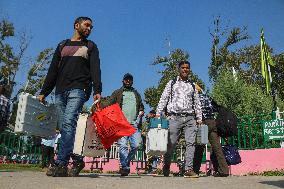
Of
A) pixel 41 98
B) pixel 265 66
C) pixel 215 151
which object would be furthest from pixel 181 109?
pixel 265 66

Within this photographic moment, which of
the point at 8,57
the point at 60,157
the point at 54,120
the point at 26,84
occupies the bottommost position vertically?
the point at 60,157

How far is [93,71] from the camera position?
477 cm

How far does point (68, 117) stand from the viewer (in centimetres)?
457

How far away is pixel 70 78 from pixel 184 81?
7.93 ft

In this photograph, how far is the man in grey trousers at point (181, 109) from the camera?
20.0 feet

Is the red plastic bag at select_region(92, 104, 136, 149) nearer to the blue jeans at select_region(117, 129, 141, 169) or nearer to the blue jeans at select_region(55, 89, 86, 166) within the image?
the blue jeans at select_region(55, 89, 86, 166)

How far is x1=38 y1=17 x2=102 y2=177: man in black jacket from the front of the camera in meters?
4.56

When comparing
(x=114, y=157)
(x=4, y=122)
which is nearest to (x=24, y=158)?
(x=114, y=157)

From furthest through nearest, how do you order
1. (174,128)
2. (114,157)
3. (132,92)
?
(114,157) → (132,92) → (174,128)

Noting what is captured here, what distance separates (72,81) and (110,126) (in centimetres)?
79

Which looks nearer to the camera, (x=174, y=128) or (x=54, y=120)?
(x=54, y=120)

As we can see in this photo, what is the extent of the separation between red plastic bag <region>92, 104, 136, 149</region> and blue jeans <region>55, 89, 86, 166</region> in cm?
27

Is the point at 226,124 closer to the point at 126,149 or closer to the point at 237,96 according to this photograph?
the point at 126,149

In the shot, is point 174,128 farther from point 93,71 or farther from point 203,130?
point 93,71
